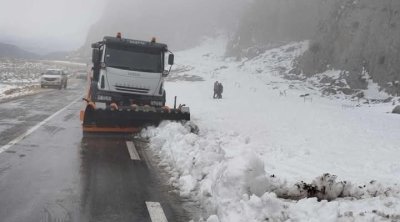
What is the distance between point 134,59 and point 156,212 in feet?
29.8

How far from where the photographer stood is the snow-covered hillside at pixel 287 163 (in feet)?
17.9

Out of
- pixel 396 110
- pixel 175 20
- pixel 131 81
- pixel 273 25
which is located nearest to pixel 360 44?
pixel 396 110

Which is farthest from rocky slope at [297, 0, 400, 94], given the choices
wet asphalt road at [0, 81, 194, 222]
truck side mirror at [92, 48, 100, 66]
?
wet asphalt road at [0, 81, 194, 222]

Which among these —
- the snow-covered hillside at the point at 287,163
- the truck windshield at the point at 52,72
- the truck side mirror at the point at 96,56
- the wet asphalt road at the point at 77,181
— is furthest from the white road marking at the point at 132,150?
the truck windshield at the point at 52,72

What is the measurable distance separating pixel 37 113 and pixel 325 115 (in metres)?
12.3

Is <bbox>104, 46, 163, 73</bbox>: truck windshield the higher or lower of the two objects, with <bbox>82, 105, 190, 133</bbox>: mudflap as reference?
higher

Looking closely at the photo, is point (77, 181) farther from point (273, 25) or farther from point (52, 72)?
point (273, 25)

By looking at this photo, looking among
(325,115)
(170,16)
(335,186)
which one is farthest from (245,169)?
(170,16)

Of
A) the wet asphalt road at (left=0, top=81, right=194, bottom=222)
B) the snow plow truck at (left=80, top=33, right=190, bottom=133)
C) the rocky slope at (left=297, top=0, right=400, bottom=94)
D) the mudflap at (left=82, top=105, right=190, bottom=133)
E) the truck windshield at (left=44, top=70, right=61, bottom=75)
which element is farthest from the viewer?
the truck windshield at (left=44, top=70, right=61, bottom=75)

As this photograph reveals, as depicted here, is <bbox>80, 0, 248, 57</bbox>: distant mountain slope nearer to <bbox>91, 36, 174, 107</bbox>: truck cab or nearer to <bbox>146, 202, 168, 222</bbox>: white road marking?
<bbox>91, 36, 174, 107</bbox>: truck cab

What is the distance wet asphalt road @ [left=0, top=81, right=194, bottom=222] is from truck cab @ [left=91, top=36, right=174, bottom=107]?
2.28 meters

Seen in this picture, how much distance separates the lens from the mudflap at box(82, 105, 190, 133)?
12.4m

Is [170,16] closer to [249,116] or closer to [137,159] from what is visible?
[249,116]

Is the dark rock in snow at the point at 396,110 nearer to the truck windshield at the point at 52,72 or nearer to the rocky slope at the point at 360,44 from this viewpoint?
the rocky slope at the point at 360,44
